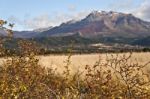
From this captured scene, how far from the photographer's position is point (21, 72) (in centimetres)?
1205

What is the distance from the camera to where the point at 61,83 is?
13312 mm

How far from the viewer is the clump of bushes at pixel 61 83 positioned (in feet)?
31.8

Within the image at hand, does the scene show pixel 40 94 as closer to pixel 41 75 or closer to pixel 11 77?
pixel 11 77

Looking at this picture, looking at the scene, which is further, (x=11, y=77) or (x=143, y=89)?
(x=11, y=77)

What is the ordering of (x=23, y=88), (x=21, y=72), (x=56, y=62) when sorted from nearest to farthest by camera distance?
(x=23, y=88) < (x=21, y=72) < (x=56, y=62)

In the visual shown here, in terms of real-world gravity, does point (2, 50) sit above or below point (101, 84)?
above

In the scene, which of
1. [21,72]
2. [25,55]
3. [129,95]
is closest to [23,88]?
[129,95]

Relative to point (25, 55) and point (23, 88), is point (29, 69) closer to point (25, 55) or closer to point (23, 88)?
point (25, 55)

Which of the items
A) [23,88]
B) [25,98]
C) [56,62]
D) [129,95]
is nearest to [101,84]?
[129,95]

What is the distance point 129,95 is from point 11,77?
10.6 feet

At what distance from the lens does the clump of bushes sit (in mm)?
9695

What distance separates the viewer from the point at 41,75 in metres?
12.6

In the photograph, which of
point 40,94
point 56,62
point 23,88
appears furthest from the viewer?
point 56,62

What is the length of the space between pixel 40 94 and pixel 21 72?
154cm
